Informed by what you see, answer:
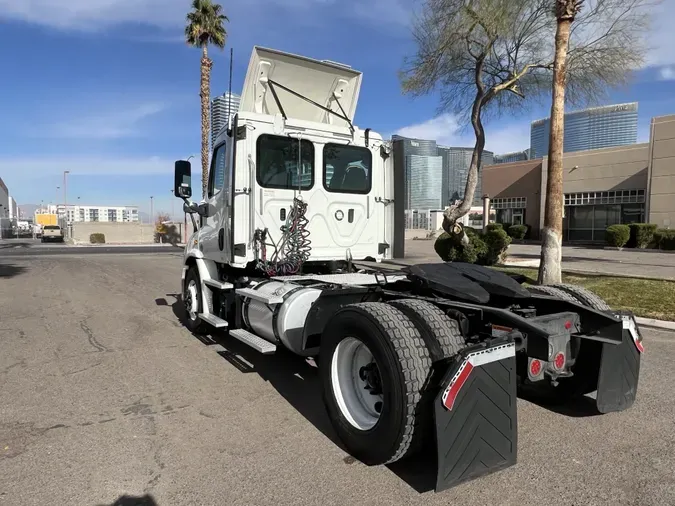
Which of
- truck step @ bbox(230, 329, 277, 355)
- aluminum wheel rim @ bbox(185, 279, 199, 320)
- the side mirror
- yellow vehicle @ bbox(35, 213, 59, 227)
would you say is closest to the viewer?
truck step @ bbox(230, 329, 277, 355)

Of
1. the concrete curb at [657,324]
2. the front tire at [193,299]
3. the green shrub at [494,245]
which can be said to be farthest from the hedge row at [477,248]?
the front tire at [193,299]

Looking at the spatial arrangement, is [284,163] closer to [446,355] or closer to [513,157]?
[446,355]

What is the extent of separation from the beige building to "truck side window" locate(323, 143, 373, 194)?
28226mm

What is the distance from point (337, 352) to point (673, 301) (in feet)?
28.0

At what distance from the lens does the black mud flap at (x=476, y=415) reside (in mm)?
2832

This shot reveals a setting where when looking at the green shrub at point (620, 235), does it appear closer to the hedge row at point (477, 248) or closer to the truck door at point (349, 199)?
the hedge row at point (477, 248)

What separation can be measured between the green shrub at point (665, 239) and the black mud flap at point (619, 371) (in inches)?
1014

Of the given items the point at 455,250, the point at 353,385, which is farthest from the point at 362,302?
the point at 455,250

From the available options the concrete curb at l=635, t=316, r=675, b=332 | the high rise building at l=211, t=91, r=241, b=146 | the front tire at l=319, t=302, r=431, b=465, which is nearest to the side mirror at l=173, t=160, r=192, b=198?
the high rise building at l=211, t=91, r=241, b=146

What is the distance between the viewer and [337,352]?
3.82m

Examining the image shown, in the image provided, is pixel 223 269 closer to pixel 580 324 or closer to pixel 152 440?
pixel 152 440

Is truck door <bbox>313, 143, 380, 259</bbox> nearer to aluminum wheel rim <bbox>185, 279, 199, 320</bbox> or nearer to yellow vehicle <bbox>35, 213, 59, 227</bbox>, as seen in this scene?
aluminum wheel rim <bbox>185, 279, 199, 320</bbox>

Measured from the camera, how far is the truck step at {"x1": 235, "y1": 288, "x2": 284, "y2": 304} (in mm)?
4828

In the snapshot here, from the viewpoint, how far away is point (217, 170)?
6570 mm
